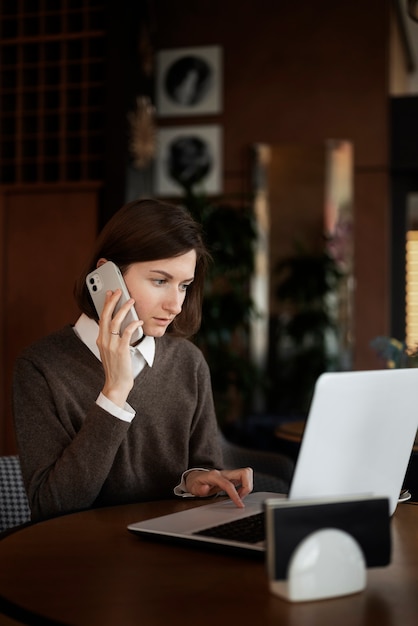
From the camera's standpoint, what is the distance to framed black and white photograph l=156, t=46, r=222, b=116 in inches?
252

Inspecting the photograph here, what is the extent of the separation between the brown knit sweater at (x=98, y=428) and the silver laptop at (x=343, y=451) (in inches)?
10.8

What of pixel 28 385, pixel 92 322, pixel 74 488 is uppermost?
pixel 92 322

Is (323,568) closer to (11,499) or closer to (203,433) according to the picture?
(203,433)

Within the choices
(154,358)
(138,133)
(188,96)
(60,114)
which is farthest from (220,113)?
(154,358)

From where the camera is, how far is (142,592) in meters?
1.29

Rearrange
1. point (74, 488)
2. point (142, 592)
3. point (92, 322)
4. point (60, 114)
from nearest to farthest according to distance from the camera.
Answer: point (142, 592) → point (74, 488) → point (92, 322) → point (60, 114)

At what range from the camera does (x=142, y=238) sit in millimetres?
2111

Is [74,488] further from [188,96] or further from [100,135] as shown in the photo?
[188,96]

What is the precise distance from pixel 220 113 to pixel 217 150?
0.91 ft

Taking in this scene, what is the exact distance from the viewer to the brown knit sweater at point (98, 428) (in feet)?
6.24

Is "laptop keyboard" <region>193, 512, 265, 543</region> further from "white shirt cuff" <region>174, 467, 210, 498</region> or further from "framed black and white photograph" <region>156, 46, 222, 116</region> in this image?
"framed black and white photograph" <region>156, 46, 222, 116</region>

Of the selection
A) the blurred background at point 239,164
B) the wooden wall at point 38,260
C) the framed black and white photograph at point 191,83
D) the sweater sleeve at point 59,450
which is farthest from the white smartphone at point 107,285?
the framed black and white photograph at point 191,83

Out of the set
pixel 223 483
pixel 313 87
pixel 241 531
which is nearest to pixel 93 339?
pixel 223 483

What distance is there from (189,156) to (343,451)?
524 cm
